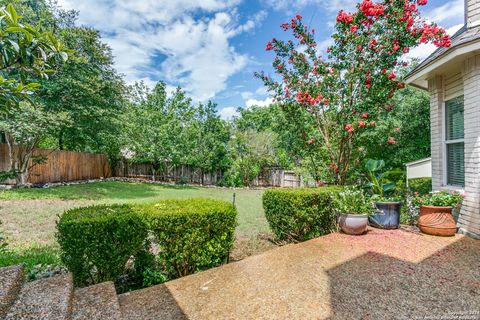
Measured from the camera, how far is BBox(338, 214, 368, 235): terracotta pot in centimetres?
471

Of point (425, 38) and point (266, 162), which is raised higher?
point (425, 38)

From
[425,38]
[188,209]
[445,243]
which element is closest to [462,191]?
[445,243]

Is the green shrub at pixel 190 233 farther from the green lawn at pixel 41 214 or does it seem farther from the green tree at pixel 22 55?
the green lawn at pixel 41 214

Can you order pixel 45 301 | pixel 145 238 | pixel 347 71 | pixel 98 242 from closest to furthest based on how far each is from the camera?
pixel 45 301, pixel 98 242, pixel 145 238, pixel 347 71

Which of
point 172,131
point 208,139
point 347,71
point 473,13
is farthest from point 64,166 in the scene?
point 473,13

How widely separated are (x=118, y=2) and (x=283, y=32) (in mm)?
4383

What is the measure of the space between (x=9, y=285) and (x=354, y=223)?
15.9 feet

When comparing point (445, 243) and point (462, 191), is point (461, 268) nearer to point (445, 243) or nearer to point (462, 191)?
point (445, 243)

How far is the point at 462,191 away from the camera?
4828mm

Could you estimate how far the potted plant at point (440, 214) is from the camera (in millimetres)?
4605

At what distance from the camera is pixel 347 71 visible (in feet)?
18.7

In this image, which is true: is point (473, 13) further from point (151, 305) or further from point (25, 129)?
point (25, 129)

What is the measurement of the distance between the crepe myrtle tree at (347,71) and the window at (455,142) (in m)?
1.09

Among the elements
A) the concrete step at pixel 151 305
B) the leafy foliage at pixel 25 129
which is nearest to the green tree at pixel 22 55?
the concrete step at pixel 151 305
